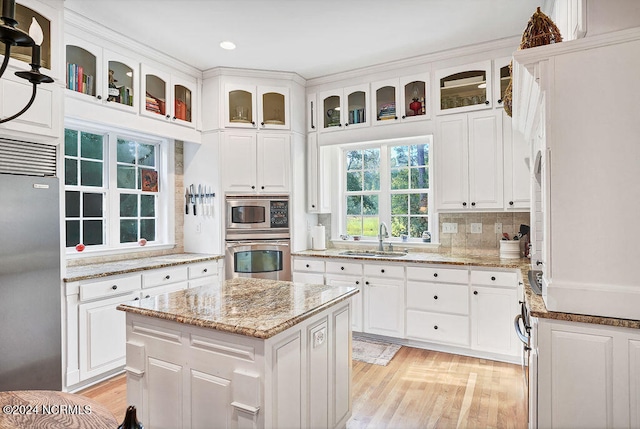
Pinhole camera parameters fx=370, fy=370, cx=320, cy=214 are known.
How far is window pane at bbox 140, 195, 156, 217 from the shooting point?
13.1 ft

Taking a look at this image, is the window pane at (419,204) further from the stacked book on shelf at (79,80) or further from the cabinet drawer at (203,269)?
the stacked book on shelf at (79,80)

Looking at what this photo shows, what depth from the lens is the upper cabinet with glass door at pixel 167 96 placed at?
11.9ft

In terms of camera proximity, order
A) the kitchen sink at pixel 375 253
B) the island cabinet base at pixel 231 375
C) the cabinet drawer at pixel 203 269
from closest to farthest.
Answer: the island cabinet base at pixel 231 375 < the cabinet drawer at pixel 203 269 < the kitchen sink at pixel 375 253

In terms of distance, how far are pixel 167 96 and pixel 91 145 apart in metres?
0.87

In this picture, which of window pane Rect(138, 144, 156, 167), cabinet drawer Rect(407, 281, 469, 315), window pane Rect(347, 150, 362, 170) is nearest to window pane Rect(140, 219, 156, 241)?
window pane Rect(138, 144, 156, 167)

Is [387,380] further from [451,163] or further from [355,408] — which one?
[451,163]

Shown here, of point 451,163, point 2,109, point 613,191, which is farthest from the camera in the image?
point 451,163

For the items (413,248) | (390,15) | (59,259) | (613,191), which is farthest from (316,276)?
(613,191)

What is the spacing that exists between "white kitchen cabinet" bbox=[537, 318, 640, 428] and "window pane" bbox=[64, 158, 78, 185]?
3724mm

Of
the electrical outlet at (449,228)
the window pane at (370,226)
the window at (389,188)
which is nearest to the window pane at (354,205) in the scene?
the window at (389,188)

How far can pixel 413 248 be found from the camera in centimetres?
409

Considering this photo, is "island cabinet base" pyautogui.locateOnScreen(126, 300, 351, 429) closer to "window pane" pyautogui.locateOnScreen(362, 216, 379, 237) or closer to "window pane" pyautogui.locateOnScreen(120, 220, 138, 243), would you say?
"window pane" pyautogui.locateOnScreen(120, 220, 138, 243)

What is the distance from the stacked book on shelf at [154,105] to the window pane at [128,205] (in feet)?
3.01

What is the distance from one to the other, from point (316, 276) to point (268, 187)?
113 cm
